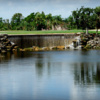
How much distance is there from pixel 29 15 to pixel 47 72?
97147 mm

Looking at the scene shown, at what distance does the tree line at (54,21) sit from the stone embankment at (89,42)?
5833mm

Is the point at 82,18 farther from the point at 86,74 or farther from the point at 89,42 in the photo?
the point at 86,74

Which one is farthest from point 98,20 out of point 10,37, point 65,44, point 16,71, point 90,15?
point 16,71

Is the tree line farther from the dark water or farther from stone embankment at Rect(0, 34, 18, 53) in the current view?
the dark water

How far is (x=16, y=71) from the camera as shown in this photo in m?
42.2

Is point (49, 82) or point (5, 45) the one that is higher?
point (5, 45)

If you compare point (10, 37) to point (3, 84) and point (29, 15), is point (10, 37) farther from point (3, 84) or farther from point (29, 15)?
point (29, 15)

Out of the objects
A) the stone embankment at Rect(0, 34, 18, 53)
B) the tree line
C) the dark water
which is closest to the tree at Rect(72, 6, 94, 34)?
the tree line

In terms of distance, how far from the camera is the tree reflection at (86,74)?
34431mm

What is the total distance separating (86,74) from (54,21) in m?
88.9

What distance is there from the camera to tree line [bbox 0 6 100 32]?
86.8 meters

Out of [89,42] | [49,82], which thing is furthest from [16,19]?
[49,82]

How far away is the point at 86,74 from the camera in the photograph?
128 feet

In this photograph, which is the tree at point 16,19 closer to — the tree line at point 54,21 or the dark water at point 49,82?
the tree line at point 54,21
